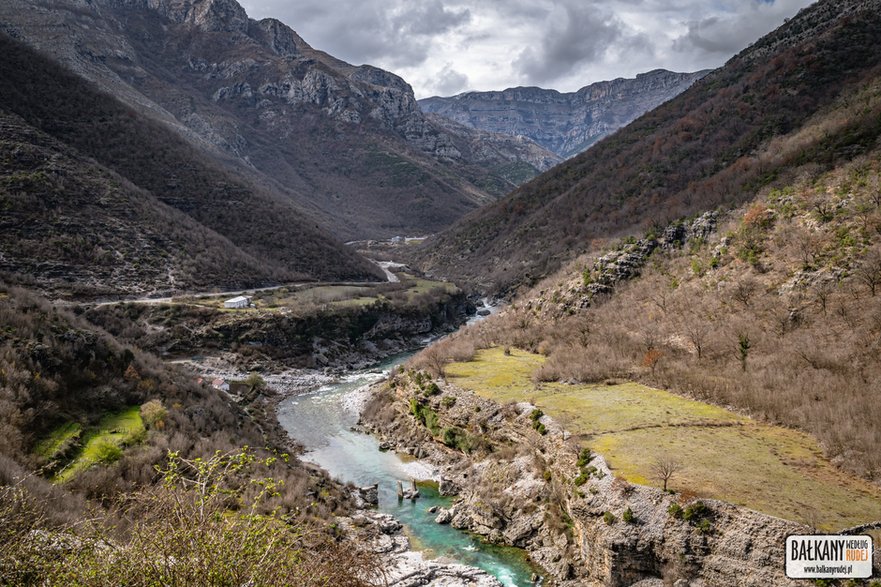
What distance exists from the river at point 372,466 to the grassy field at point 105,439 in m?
10.1

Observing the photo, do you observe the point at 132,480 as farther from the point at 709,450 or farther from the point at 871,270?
the point at 871,270

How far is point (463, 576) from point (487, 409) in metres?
9.81

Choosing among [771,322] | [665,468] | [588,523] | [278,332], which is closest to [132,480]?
[588,523]

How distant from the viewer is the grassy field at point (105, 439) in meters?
15.8

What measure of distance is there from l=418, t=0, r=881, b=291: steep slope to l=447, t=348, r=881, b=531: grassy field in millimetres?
20884

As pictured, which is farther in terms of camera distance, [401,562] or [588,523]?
[401,562]

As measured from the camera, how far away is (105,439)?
17766mm

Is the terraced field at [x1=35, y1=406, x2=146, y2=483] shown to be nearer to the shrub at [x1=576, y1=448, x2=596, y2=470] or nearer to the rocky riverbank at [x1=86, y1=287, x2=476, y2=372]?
the shrub at [x1=576, y1=448, x2=596, y2=470]

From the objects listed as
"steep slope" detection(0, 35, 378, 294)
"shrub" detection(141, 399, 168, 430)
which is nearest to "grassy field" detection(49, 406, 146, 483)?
"shrub" detection(141, 399, 168, 430)

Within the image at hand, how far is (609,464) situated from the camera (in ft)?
56.9

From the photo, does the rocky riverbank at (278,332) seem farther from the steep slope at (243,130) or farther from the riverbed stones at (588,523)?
the steep slope at (243,130)

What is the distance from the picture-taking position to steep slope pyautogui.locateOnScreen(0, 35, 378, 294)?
47531mm

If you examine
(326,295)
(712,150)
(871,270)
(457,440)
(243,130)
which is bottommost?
(457,440)

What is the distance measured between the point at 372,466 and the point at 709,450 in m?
17.1
